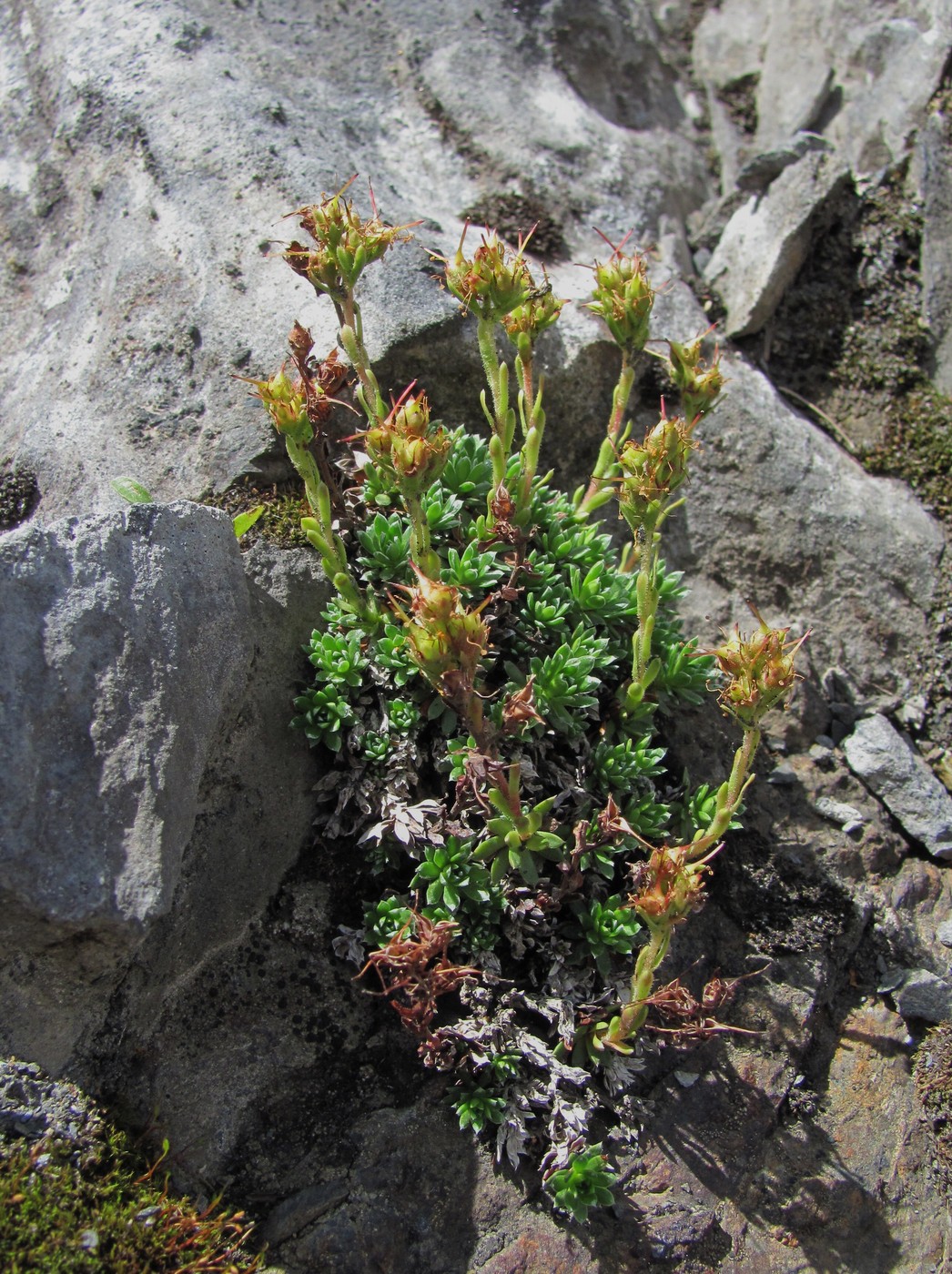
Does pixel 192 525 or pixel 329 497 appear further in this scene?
pixel 329 497

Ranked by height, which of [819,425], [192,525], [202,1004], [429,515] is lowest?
[202,1004]

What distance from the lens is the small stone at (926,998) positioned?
3.97 meters

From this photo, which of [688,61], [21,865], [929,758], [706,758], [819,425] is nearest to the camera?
[21,865]

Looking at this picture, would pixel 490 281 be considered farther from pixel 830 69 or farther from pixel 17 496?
pixel 830 69

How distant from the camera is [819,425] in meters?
5.38

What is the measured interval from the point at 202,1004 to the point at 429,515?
6.62ft

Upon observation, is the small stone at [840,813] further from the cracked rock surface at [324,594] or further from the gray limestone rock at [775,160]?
the gray limestone rock at [775,160]

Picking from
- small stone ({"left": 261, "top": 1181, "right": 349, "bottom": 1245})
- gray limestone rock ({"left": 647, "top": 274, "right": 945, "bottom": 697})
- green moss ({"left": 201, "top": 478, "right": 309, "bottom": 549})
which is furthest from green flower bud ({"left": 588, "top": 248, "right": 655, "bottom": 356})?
small stone ({"left": 261, "top": 1181, "right": 349, "bottom": 1245})

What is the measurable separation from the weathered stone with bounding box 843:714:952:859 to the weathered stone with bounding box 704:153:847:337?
2.32 meters

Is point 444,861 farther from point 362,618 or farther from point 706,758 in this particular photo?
point 706,758

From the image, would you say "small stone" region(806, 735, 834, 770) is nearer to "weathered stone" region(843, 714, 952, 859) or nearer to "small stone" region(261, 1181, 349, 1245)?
"weathered stone" region(843, 714, 952, 859)

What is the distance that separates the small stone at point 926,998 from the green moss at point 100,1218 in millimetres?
2607

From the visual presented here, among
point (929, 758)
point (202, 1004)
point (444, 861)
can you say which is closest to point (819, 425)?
point (929, 758)

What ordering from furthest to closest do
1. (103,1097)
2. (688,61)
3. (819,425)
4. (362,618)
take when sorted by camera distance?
(688,61)
(819,425)
(362,618)
(103,1097)
